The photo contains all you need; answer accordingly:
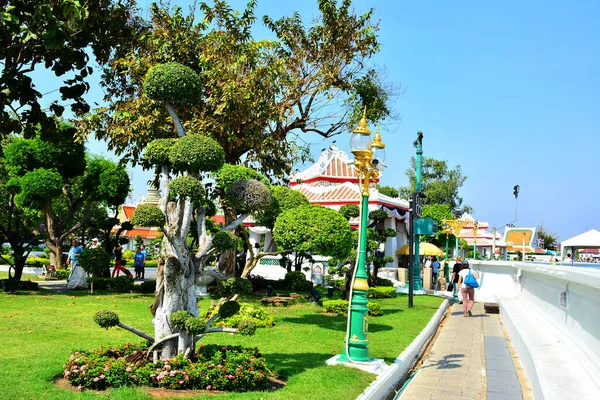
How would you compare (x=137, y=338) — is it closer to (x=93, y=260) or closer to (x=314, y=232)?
(x=314, y=232)

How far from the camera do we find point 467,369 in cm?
896

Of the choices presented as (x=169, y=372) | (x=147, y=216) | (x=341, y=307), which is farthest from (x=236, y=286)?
(x=341, y=307)

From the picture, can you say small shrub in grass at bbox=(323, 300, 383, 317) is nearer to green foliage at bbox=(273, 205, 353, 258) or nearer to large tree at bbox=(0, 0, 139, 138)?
green foliage at bbox=(273, 205, 353, 258)

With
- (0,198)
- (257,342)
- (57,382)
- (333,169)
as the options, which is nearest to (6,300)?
(257,342)

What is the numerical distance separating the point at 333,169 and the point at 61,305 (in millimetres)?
21548

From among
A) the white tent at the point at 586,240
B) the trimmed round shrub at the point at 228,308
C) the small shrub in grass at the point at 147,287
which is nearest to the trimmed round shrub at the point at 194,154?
the trimmed round shrub at the point at 228,308

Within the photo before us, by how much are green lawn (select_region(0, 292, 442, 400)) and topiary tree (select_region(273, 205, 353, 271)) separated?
1.71 metres

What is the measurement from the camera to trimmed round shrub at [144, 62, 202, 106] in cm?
673

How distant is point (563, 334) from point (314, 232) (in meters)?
5.18

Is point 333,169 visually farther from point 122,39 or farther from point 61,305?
point 122,39

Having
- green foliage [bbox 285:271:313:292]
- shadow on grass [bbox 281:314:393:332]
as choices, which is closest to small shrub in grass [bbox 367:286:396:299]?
green foliage [bbox 285:271:313:292]

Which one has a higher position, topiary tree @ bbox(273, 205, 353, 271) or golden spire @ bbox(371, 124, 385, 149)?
golden spire @ bbox(371, 124, 385, 149)

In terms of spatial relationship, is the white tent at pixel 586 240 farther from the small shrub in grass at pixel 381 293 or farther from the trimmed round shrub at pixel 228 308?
the trimmed round shrub at pixel 228 308

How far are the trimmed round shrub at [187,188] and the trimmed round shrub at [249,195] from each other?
0.92m
